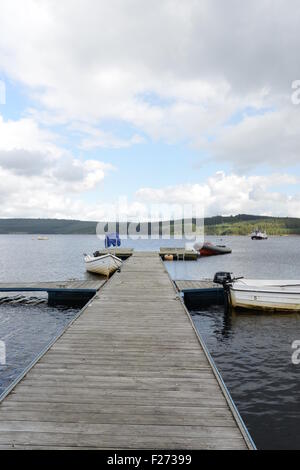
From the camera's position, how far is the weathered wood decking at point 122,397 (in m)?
5.53

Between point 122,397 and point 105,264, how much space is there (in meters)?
30.4

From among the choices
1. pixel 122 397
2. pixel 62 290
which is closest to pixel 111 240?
pixel 62 290

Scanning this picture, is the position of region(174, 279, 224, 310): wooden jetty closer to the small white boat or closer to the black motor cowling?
the black motor cowling

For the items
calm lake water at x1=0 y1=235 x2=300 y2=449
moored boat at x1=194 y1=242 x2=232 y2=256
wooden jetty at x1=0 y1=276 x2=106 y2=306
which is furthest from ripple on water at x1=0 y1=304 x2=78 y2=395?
moored boat at x1=194 y1=242 x2=232 y2=256

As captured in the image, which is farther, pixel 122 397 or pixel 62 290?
pixel 62 290

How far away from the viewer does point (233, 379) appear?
11.9 metres

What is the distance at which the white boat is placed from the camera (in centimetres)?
3650

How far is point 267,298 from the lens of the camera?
2127 cm

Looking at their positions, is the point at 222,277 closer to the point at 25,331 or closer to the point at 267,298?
the point at 267,298

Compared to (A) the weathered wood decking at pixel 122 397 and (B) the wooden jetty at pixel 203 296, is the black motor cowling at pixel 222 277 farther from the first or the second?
(A) the weathered wood decking at pixel 122 397

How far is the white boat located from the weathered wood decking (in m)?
24.5

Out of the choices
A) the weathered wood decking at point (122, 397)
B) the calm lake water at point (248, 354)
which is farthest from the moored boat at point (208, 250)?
the weathered wood decking at point (122, 397)
